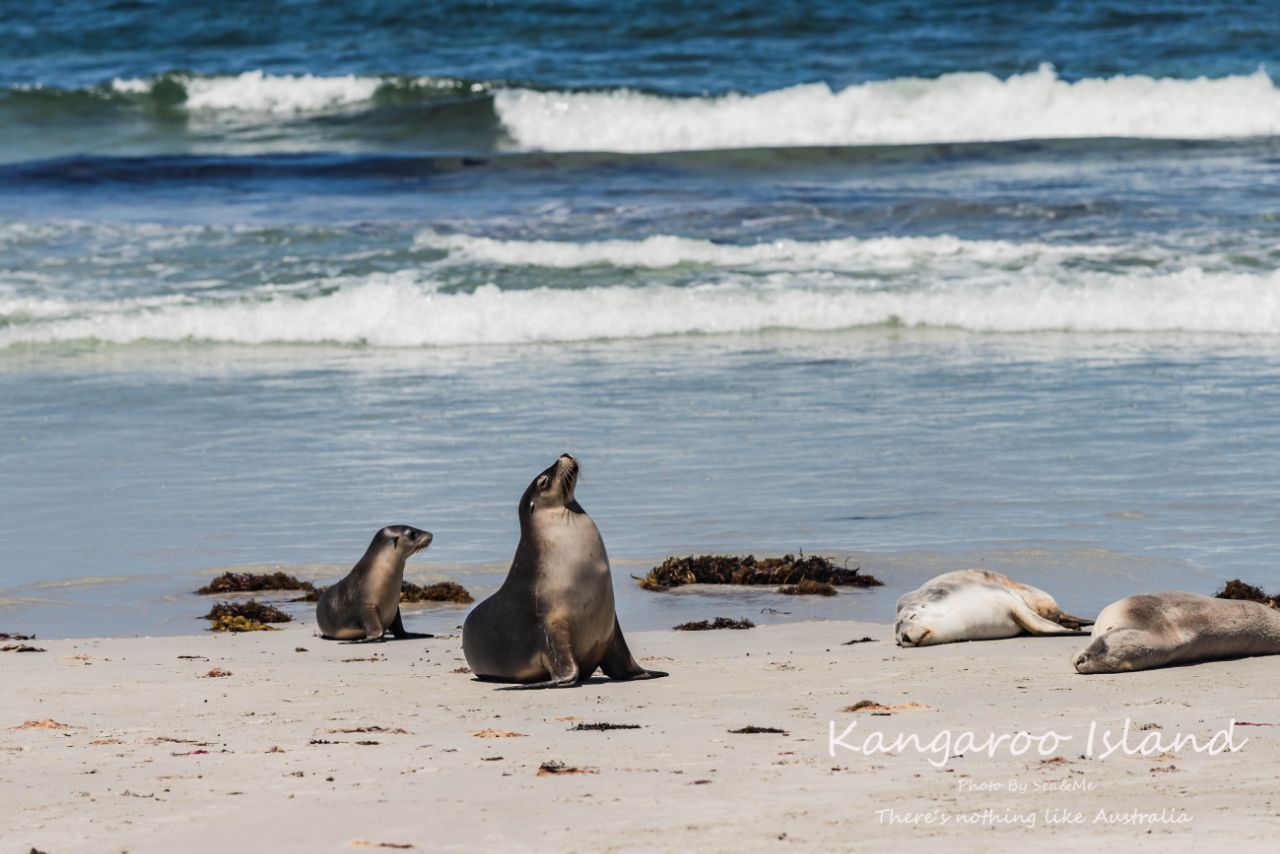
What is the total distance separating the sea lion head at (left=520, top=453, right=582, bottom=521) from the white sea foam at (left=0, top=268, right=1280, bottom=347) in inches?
379

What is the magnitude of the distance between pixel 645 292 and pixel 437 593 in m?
9.18

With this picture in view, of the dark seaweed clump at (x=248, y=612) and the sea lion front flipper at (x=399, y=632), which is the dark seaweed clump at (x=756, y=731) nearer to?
the sea lion front flipper at (x=399, y=632)

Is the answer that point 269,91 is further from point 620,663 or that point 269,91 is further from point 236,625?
point 620,663

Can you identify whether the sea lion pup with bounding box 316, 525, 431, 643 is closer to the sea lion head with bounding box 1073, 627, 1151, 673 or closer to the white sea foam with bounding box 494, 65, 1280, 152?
the sea lion head with bounding box 1073, 627, 1151, 673

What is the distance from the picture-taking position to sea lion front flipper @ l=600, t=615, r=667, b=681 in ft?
20.4

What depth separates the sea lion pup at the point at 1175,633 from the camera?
5875 mm

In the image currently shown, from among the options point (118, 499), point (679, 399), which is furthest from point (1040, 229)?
point (118, 499)

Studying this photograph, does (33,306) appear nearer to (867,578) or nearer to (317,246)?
(317,246)

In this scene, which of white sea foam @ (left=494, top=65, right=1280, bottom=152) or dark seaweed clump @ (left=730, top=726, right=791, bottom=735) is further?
white sea foam @ (left=494, top=65, right=1280, bottom=152)

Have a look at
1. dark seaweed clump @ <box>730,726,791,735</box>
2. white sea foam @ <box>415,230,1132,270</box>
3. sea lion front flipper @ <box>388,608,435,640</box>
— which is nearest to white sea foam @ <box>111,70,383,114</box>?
white sea foam @ <box>415,230,1132,270</box>

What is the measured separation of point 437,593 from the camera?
7.96m

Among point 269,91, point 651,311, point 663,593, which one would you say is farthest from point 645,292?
point 269,91

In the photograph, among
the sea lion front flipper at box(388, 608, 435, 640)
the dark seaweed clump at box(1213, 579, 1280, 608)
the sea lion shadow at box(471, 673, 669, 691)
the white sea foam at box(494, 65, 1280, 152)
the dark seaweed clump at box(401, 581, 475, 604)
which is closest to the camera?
the sea lion shadow at box(471, 673, 669, 691)

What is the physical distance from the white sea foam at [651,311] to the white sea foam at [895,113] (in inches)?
453
